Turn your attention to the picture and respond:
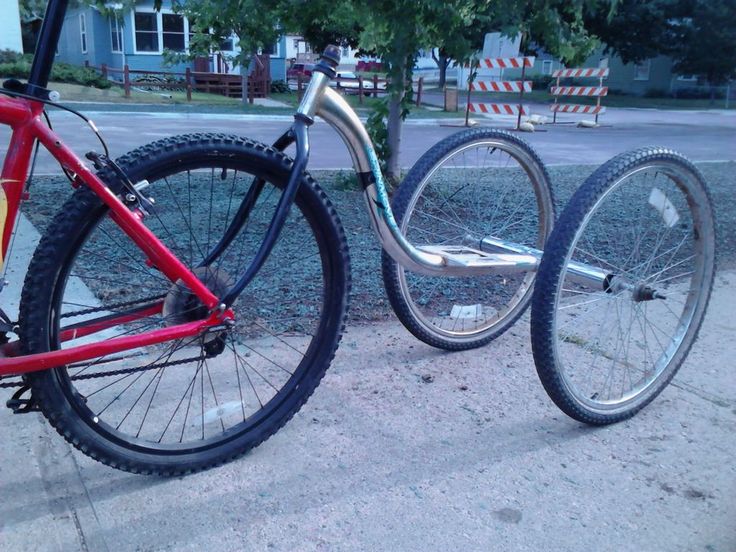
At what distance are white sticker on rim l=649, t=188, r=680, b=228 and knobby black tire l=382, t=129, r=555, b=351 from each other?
660 mm

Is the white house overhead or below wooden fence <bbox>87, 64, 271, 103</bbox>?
overhead

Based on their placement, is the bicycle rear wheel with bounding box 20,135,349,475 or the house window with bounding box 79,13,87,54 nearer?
the bicycle rear wheel with bounding box 20,135,349,475

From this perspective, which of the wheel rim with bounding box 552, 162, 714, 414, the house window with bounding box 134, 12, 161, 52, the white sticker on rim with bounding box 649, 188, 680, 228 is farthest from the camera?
the house window with bounding box 134, 12, 161, 52

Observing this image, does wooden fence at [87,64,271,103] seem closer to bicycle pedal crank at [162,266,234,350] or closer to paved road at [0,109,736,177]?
paved road at [0,109,736,177]

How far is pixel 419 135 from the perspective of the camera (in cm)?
1561

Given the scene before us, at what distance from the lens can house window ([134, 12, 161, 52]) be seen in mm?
26547

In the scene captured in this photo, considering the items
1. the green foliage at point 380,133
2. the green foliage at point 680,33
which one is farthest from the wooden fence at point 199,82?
the green foliage at point 380,133

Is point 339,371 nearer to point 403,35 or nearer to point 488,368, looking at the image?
point 488,368

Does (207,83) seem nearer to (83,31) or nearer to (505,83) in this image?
(83,31)

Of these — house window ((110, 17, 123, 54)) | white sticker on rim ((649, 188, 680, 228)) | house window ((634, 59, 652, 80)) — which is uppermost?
house window ((110, 17, 123, 54))

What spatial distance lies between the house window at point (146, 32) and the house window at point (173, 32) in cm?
33

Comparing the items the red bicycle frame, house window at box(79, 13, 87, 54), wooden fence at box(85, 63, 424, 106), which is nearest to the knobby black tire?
the red bicycle frame

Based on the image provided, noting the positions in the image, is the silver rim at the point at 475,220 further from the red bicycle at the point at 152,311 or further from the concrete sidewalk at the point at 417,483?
the red bicycle at the point at 152,311

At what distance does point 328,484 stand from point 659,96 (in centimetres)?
4060
